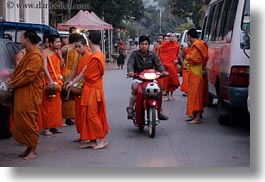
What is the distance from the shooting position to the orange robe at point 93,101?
7371 mm

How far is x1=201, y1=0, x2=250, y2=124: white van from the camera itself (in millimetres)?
7938

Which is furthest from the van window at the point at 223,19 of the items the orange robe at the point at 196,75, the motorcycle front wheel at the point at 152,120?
the motorcycle front wheel at the point at 152,120

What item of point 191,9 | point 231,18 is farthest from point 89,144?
point 191,9

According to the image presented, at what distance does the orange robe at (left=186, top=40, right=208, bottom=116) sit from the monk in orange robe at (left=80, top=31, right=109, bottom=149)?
7.82 ft

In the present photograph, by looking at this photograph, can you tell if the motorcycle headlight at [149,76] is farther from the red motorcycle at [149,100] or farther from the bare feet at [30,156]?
the bare feet at [30,156]

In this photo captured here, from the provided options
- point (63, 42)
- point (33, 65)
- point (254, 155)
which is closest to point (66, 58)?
point (63, 42)

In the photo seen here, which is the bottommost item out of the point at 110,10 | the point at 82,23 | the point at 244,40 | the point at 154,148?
the point at 154,148

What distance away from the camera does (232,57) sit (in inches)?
315

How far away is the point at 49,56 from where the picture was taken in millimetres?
8688

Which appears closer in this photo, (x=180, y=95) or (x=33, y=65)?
(x=33, y=65)

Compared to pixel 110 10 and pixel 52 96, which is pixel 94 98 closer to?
pixel 52 96

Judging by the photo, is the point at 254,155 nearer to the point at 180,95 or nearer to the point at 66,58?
the point at 66,58

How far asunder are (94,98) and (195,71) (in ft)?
8.83

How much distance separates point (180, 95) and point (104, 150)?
7.57 m
